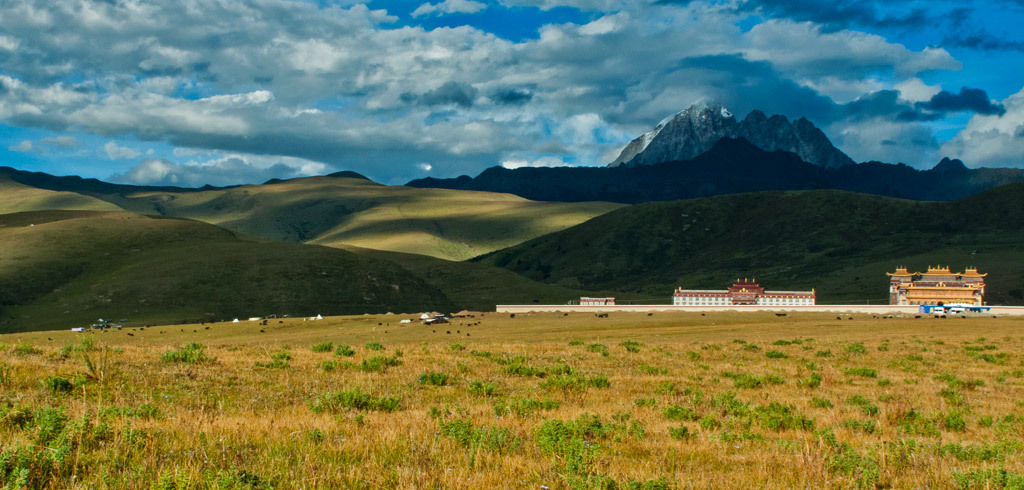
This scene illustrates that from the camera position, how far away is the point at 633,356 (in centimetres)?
3073

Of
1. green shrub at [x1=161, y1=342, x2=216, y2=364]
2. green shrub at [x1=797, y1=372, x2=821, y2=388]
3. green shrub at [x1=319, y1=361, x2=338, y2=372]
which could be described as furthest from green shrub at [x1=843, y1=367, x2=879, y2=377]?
green shrub at [x1=161, y1=342, x2=216, y2=364]

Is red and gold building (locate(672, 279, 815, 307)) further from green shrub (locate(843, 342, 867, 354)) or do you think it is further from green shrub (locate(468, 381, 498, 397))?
green shrub (locate(468, 381, 498, 397))

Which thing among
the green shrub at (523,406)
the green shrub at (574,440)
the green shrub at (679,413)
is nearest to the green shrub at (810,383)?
the green shrub at (679,413)

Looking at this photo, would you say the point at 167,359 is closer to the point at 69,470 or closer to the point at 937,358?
the point at 69,470

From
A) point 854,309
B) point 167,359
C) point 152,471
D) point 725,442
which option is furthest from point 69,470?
point 854,309

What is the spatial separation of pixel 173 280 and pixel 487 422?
15074cm

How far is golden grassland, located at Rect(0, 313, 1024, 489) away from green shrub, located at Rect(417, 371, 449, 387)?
0.77ft

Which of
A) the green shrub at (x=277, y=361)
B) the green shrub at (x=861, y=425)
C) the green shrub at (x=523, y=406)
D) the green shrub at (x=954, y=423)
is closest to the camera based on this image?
the green shrub at (x=861, y=425)

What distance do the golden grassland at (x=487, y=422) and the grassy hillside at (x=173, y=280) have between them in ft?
389

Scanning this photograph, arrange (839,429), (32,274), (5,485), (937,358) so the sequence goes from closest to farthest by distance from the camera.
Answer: (5,485)
(839,429)
(937,358)
(32,274)

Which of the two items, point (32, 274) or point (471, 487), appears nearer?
point (471, 487)

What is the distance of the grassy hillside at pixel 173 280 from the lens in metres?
136

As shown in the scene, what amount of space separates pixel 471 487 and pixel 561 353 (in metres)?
21.8

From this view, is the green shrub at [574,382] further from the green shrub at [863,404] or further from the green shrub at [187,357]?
the green shrub at [187,357]
